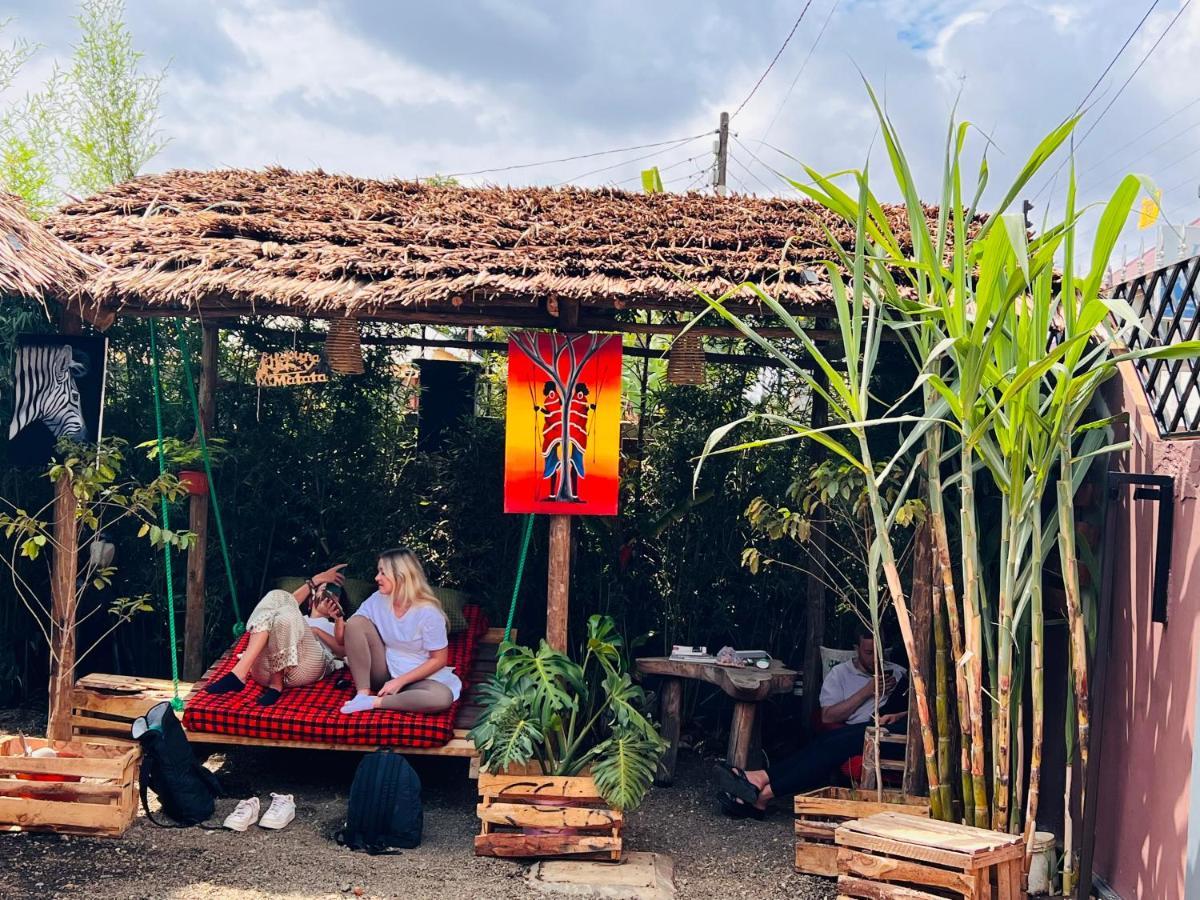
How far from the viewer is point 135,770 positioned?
532 cm

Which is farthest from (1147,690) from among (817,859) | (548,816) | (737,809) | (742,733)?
(548,816)

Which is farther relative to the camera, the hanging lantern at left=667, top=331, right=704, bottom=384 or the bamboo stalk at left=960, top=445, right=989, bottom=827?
the hanging lantern at left=667, top=331, right=704, bottom=384

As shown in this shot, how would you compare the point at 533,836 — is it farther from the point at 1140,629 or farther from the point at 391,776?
the point at 1140,629

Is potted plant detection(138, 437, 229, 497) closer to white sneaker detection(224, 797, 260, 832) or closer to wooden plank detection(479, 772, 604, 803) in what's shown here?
white sneaker detection(224, 797, 260, 832)

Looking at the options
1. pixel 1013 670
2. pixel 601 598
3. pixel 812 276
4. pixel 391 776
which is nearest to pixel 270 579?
pixel 601 598

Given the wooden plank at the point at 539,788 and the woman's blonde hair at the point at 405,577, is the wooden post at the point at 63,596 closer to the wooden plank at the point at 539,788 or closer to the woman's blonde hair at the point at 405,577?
the woman's blonde hair at the point at 405,577

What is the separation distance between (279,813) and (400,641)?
1.11 m

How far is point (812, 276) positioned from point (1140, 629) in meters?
2.30

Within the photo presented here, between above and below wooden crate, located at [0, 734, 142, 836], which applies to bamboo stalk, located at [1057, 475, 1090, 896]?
above

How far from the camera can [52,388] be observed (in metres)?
6.02

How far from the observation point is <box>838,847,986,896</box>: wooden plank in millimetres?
4426

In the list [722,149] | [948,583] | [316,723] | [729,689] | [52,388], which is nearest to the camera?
[948,583]

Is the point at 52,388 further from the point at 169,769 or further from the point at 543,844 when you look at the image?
the point at 543,844

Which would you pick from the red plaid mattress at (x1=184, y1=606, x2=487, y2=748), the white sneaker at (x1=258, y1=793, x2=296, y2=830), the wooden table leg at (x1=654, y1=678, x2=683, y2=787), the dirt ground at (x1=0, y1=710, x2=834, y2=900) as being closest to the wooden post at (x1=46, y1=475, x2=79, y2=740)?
the red plaid mattress at (x1=184, y1=606, x2=487, y2=748)
